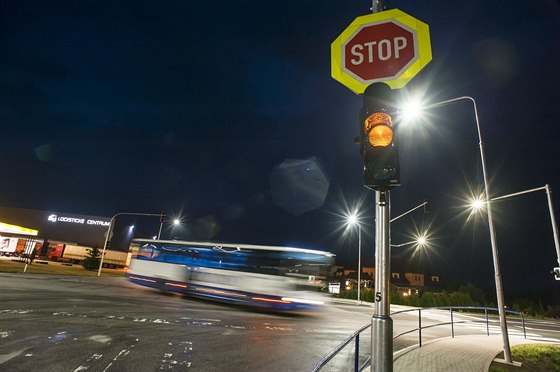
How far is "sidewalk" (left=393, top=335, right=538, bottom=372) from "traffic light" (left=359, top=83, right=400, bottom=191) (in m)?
5.76

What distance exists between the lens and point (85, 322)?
9883 mm

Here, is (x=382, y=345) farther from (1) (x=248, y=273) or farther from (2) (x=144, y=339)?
(1) (x=248, y=273)

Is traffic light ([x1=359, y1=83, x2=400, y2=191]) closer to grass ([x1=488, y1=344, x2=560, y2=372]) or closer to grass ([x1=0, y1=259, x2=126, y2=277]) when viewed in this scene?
grass ([x1=488, y1=344, x2=560, y2=372])

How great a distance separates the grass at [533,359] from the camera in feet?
26.4

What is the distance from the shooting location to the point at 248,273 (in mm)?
16391

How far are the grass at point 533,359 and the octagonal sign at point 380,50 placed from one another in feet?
26.4

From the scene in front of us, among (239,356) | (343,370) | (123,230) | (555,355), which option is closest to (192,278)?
(239,356)

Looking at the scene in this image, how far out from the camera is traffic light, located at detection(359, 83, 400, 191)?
2842 millimetres

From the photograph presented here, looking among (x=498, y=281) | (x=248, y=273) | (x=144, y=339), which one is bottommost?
(x=144, y=339)

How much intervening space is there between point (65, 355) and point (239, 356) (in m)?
3.71

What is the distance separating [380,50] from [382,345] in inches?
101

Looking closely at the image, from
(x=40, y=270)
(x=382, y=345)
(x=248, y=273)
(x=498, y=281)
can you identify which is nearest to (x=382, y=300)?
(x=382, y=345)

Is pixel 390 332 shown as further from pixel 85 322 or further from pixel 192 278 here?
pixel 192 278

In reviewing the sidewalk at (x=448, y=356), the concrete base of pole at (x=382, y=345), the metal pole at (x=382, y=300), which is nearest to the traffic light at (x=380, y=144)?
the metal pole at (x=382, y=300)
